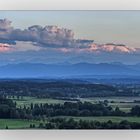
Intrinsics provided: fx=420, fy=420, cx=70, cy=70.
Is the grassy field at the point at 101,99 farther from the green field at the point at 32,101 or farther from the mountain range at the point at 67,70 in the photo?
the mountain range at the point at 67,70

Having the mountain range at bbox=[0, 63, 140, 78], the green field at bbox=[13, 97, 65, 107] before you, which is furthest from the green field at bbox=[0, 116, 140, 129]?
the mountain range at bbox=[0, 63, 140, 78]

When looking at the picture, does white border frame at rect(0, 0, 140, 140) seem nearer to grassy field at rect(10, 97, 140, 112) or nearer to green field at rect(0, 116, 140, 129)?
green field at rect(0, 116, 140, 129)

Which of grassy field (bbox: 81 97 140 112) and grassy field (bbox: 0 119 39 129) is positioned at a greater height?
grassy field (bbox: 81 97 140 112)

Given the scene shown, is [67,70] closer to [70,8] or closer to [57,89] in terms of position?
[57,89]

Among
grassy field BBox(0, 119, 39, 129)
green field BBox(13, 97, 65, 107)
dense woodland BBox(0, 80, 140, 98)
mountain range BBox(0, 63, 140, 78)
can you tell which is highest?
mountain range BBox(0, 63, 140, 78)

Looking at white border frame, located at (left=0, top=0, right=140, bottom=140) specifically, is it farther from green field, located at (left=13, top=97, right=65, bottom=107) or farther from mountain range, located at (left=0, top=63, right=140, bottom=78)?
mountain range, located at (left=0, top=63, right=140, bottom=78)

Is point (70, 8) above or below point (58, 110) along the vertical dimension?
above

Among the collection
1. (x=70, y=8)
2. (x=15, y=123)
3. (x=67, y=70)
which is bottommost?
(x=15, y=123)

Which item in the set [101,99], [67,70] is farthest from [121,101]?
[67,70]

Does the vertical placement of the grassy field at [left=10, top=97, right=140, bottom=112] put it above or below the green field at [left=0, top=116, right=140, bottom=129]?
above

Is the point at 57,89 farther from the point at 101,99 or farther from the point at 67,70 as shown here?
the point at 101,99

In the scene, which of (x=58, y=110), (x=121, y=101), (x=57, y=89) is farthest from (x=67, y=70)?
(x=121, y=101)

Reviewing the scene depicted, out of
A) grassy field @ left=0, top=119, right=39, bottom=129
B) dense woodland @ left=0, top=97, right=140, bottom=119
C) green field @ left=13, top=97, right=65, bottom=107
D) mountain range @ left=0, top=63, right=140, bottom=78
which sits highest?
mountain range @ left=0, top=63, right=140, bottom=78

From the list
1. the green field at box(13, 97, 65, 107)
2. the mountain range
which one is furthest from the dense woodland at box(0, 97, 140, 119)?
the mountain range
